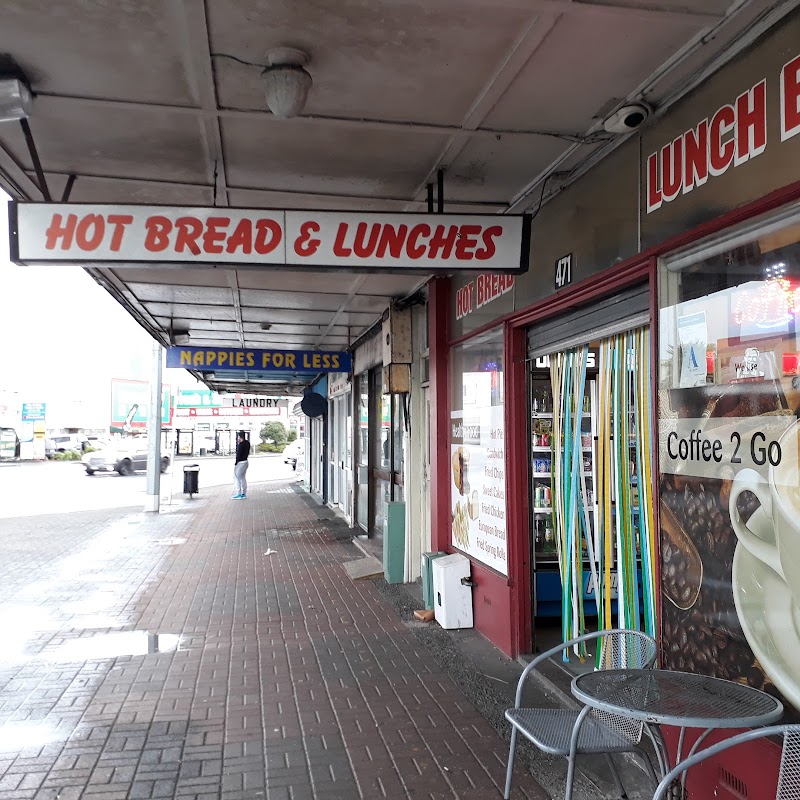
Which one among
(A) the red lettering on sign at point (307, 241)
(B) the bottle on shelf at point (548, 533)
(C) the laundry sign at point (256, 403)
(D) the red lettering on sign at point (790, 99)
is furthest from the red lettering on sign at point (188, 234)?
(C) the laundry sign at point (256, 403)

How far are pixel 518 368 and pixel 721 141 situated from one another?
8.16 feet

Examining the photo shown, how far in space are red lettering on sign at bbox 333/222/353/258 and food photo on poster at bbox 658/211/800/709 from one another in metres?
1.71

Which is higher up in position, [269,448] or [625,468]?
[625,468]

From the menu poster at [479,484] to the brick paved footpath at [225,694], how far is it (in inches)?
38.6

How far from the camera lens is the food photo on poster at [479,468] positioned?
18.2 feet

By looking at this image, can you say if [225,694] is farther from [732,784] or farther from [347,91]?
[347,91]

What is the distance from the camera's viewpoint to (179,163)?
14.6 feet

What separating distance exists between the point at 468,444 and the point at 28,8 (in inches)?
179

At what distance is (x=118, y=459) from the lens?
99.3 feet

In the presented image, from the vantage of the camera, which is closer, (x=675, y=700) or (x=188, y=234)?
(x=675, y=700)

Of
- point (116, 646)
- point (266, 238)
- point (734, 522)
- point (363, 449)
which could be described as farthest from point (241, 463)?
point (734, 522)

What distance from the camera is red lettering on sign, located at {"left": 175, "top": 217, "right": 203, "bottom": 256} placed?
3867mm

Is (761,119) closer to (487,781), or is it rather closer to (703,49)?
(703,49)

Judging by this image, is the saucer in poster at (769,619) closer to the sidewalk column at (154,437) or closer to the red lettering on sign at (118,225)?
the red lettering on sign at (118,225)
